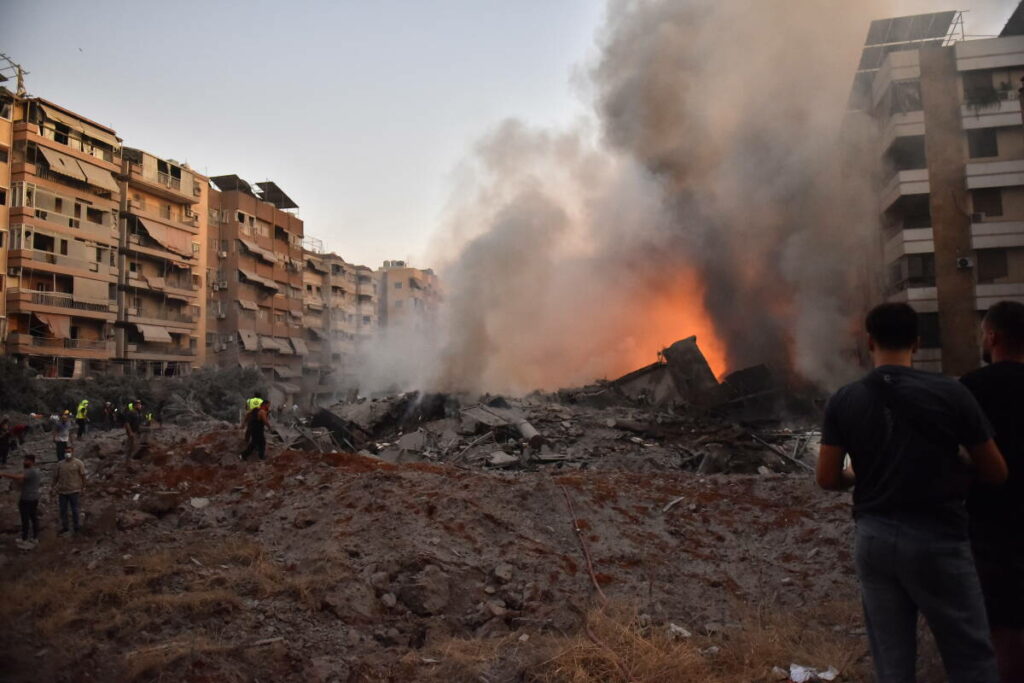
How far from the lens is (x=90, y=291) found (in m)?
32.5

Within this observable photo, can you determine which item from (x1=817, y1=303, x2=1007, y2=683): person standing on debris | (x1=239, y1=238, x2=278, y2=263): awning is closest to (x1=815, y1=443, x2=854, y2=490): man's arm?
(x1=817, y1=303, x2=1007, y2=683): person standing on debris

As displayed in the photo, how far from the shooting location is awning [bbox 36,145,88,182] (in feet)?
99.1

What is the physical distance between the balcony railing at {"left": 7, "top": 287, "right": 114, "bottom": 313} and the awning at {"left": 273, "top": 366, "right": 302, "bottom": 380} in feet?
54.6

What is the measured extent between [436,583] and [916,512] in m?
4.55

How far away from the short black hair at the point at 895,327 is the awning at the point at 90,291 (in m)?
36.8

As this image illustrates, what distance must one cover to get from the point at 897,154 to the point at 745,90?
649 cm

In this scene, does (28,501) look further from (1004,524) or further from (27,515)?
(1004,524)

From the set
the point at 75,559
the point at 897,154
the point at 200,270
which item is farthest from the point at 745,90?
the point at 200,270

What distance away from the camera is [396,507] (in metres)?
7.77

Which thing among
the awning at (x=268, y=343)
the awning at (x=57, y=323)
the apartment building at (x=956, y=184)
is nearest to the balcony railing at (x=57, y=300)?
the awning at (x=57, y=323)

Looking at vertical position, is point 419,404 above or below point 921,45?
below

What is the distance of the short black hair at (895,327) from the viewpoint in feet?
7.86

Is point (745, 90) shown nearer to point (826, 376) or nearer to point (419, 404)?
point (826, 376)

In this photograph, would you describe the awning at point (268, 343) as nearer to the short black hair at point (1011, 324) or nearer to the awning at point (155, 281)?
the awning at point (155, 281)
